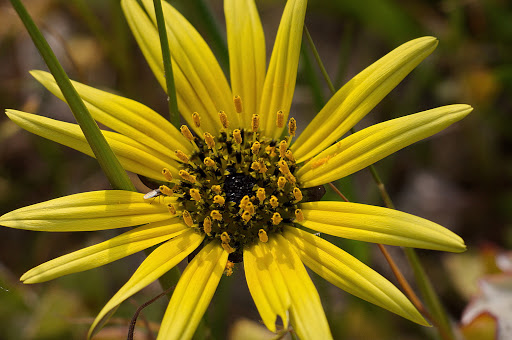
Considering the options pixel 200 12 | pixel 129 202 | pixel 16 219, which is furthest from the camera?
pixel 200 12

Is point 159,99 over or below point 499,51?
over

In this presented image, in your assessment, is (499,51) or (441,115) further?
(499,51)

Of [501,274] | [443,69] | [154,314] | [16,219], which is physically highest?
[16,219]

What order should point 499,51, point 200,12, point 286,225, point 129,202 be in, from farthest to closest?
point 499,51, point 200,12, point 286,225, point 129,202

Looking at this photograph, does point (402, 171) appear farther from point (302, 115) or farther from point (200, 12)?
point (200, 12)

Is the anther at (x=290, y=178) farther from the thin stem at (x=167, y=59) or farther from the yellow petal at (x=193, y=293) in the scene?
the thin stem at (x=167, y=59)

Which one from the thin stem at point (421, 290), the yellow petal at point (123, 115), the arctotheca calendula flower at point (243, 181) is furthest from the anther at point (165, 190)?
the thin stem at point (421, 290)

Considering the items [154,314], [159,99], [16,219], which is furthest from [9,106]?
[16,219]

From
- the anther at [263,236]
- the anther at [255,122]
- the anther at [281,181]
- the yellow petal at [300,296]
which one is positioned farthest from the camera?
the anther at [255,122]
